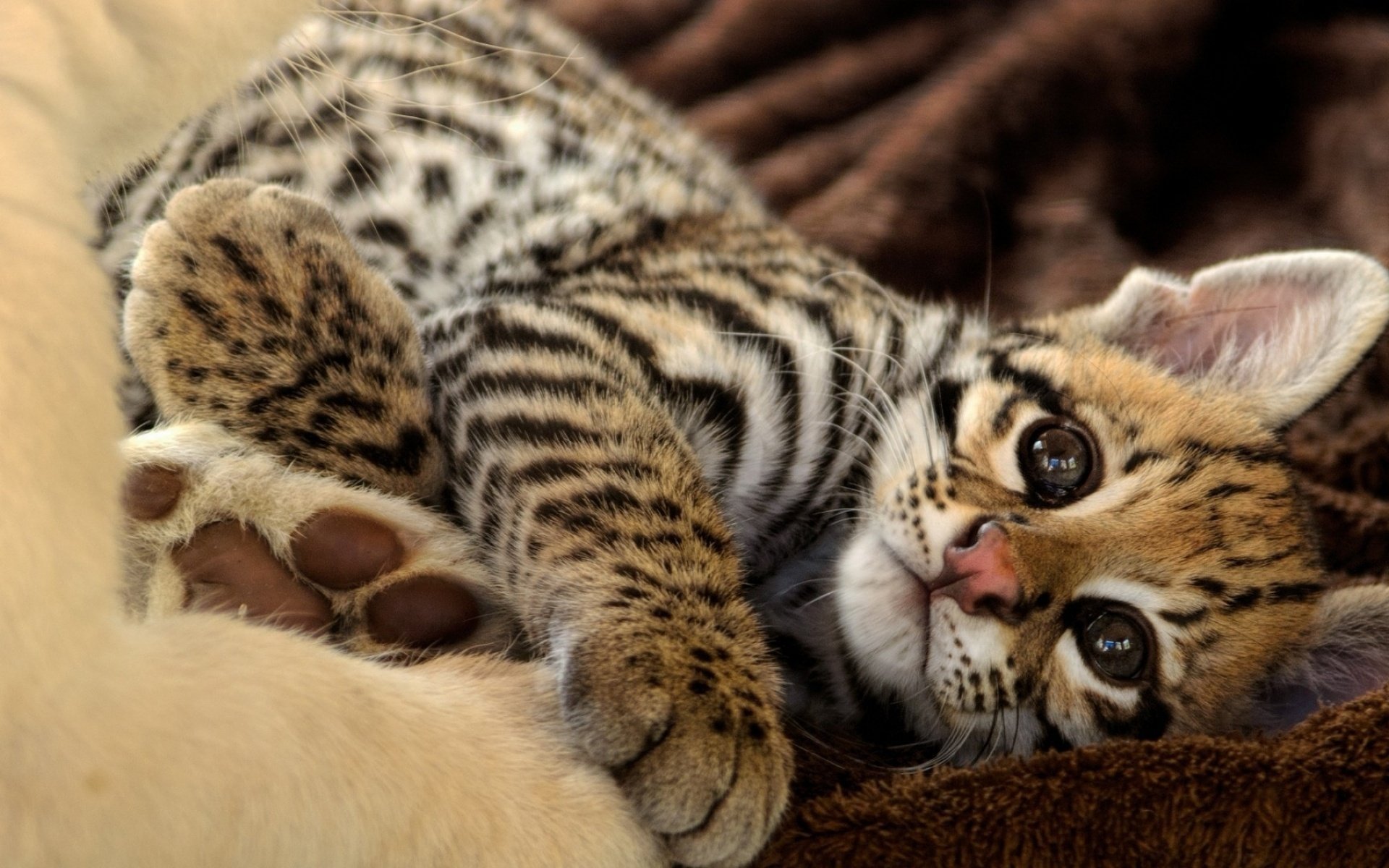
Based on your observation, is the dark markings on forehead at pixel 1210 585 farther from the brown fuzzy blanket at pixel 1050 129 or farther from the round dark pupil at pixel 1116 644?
the brown fuzzy blanket at pixel 1050 129

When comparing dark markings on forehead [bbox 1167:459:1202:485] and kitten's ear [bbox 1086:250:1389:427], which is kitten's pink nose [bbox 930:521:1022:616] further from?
kitten's ear [bbox 1086:250:1389:427]

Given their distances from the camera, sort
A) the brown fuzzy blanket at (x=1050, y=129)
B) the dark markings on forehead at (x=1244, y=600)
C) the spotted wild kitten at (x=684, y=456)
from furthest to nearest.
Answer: the brown fuzzy blanket at (x=1050, y=129), the dark markings on forehead at (x=1244, y=600), the spotted wild kitten at (x=684, y=456)

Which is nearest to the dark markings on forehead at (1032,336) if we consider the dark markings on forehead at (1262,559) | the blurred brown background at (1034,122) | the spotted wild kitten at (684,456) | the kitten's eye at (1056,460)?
the spotted wild kitten at (684,456)

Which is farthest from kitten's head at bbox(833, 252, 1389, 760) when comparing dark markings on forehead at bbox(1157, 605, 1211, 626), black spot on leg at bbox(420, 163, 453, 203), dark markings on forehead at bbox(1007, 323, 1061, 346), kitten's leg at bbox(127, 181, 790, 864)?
black spot on leg at bbox(420, 163, 453, 203)

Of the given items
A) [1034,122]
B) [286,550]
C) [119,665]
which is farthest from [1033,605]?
[1034,122]

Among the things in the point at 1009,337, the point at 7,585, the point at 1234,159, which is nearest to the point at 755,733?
the point at 7,585

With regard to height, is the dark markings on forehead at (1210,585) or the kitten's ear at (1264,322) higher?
the kitten's ear at (1264,322)

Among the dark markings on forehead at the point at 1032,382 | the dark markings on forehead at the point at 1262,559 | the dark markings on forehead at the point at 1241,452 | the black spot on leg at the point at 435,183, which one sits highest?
the black spot on leg at the point at 435,183
